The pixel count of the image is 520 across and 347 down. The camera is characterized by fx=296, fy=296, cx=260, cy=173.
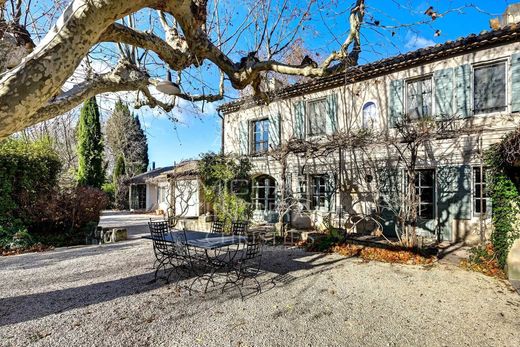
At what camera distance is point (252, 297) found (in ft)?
16.1

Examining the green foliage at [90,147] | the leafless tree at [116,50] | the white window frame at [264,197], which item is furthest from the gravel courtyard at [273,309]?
the green foliage at [90,147]

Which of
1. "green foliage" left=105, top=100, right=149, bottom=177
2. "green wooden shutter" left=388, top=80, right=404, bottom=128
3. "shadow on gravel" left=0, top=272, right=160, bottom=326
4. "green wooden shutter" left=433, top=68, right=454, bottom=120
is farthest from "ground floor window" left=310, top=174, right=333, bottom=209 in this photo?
"green foliage" left=105, top=100, right=149, bottom=177

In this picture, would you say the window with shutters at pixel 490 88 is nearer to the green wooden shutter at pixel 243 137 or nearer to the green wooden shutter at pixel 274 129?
the green wooden shutter at pixel 274 129

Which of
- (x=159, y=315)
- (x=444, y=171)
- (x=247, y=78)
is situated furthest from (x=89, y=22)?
(x=444, y=171)

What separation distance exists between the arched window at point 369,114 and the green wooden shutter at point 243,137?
5.53 metres

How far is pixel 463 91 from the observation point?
886 cm

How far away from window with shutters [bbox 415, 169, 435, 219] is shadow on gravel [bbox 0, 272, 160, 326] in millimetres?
8294

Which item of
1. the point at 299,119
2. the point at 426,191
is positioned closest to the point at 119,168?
the point at 299,119

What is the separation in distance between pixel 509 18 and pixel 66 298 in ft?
42.0

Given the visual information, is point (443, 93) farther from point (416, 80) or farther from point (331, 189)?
point (331, 189)

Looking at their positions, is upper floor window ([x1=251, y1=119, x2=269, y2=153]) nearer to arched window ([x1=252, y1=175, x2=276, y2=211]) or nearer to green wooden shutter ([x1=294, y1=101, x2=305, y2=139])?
arched window ([x1=252, y1=175, x2=276, y2=211])

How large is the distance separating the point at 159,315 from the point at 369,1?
629 cm

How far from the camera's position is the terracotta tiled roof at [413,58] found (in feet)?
26.8

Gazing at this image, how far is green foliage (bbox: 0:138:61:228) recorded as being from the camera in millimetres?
9219
